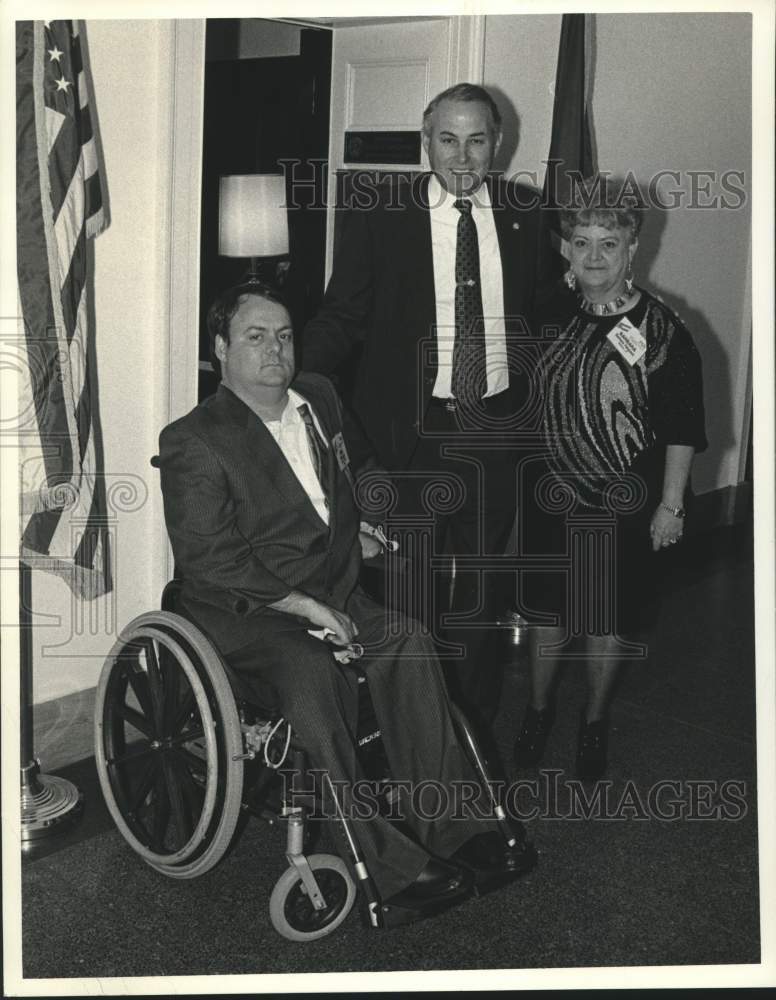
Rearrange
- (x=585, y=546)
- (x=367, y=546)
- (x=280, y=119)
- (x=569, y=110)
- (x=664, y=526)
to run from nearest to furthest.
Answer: (x=367, y=546)
(x=664, y=526)
(x=585, y=546)
(x=569, y=110)
(x=280, y=119)

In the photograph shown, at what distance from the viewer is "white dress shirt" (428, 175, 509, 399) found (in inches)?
107

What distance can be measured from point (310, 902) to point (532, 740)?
903 millimetres

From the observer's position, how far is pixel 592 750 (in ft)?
10.0

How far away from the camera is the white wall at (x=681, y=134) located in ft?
11.6

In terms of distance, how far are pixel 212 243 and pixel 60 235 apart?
77cm

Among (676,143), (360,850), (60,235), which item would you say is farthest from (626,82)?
(360,850)

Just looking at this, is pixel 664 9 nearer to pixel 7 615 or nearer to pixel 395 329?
pixel 395 329

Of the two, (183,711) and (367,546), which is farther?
(367,546)

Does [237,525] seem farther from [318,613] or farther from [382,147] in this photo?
[382,147]

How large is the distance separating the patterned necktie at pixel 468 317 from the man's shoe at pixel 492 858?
0.98 m

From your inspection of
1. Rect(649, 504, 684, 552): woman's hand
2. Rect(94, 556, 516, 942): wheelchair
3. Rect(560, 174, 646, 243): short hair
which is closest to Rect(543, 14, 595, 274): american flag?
Rect(560, 174, 646, 243): short hair

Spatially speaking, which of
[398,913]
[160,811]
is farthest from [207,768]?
[398,913]

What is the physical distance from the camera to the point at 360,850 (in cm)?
227

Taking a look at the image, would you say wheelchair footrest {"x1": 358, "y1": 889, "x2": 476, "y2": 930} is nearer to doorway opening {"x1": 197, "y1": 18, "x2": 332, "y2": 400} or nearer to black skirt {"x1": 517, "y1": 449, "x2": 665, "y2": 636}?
black skirt {"x1": 517, "y1": 449, "x2": 665, "y2": 636}
